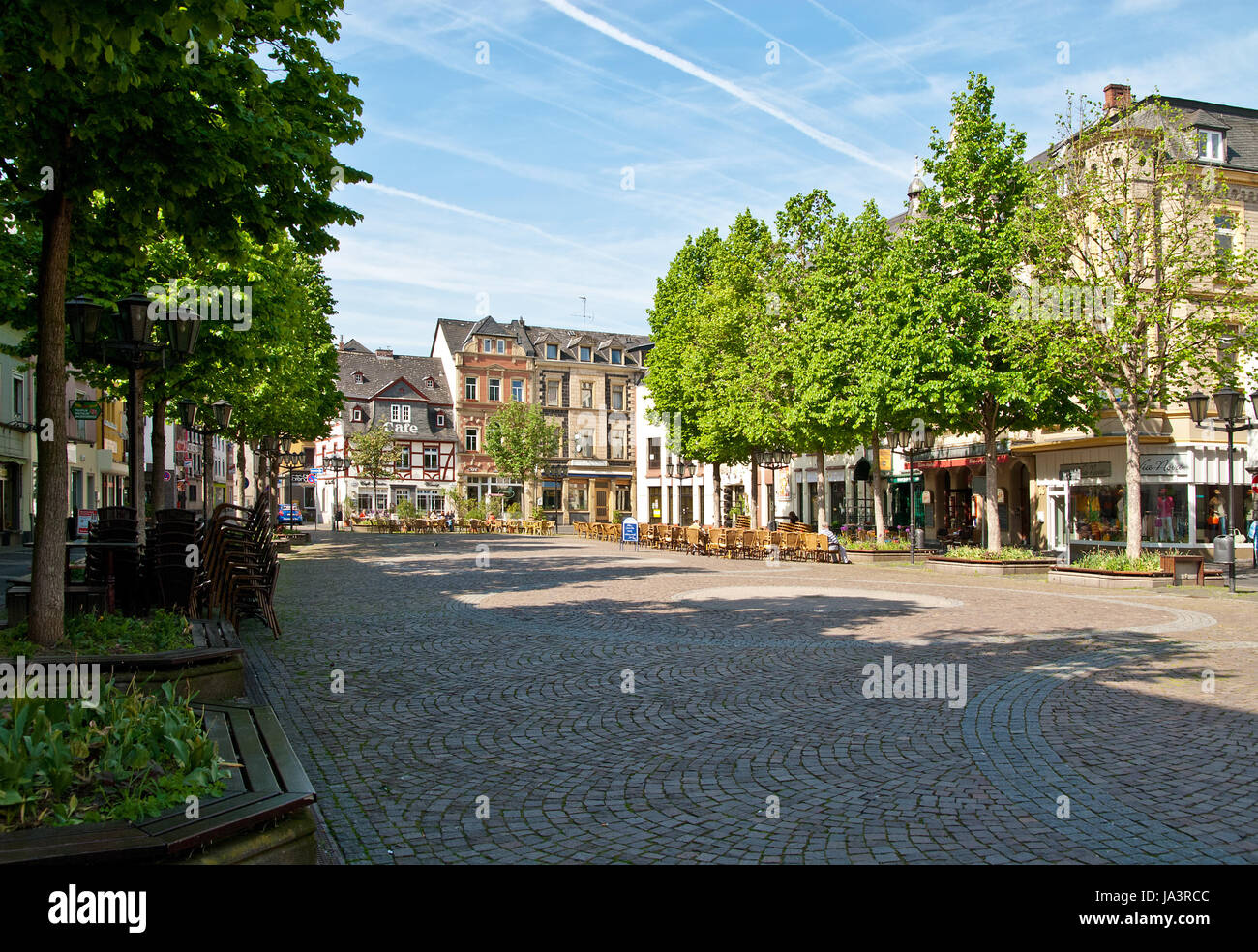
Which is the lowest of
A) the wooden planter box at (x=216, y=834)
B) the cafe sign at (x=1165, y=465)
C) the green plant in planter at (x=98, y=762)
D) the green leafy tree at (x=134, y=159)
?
the wooden planter box at (x=216, y=834)

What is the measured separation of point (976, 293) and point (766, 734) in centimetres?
2046

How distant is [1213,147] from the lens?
30719 millimetres

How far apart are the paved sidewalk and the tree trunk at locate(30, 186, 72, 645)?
6.20 feet

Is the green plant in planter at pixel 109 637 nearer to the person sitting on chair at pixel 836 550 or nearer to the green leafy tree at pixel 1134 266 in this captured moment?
the green leafy tree at pixel 1134 266

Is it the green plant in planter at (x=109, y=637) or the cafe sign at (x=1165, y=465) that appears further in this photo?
the cafe sign at (x=1165, y=465)

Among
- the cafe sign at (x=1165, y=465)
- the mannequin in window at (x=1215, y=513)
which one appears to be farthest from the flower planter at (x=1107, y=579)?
the mannequin in window at (x=1215, y=513)

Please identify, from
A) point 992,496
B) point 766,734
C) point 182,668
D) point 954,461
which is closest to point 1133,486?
point 992,496

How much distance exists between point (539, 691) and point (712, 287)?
30.0 m

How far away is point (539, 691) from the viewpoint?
28.3ft

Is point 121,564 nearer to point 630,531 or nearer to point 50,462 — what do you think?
point 50,462

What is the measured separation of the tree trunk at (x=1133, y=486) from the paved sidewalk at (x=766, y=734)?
6.17m

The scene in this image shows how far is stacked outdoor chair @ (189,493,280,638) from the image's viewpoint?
10.6 m

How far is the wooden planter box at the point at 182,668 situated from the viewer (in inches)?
251
